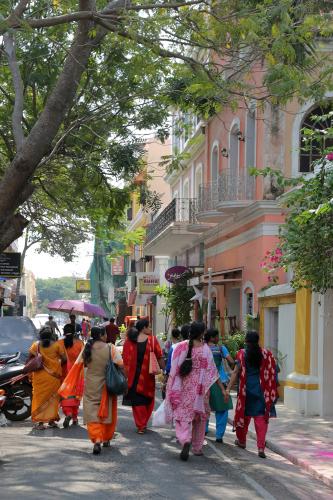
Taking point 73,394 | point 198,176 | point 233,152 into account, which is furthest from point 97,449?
point 198,176

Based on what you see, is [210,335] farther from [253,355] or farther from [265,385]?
[265,385]

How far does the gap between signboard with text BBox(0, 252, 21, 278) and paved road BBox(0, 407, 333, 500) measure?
16.5 metres

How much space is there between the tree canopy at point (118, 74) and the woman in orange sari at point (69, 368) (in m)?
1.89

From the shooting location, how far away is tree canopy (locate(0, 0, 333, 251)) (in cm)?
1131

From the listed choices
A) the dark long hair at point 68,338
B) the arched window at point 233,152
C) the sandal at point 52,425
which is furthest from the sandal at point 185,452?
the arched window at point 233,152

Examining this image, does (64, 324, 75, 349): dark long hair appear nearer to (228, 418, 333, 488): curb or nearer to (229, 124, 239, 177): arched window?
(228, 418, 333, 488): curb

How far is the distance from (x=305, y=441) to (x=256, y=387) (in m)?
2.24

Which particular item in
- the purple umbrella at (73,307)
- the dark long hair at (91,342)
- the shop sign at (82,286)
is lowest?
the dark long hair at (91,342)

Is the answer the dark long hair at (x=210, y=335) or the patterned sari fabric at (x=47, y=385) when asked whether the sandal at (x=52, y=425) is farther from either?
the dark long hair at (x=210, y=335)

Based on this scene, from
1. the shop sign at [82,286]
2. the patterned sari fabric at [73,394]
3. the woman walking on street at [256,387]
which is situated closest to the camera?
the woman walking on street at [256,387]

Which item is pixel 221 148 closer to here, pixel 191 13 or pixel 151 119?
pixel 151 119

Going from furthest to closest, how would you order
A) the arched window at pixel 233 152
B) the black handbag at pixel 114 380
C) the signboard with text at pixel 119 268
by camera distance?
the signboard with text at pixel 119 268
the arched window at pixel 233 152
the black handbag at pixel 114 380

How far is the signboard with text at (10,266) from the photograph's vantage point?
2794cm

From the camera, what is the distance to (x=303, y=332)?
16.7 metres
